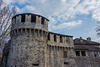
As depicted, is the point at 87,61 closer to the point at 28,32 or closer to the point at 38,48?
the point at 38,48

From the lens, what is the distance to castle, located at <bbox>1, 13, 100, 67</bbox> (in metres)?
17.3

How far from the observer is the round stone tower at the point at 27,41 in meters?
17.1

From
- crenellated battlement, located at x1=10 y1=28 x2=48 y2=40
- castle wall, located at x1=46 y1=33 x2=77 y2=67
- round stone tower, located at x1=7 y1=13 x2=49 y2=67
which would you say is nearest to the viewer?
round stone tower, located at x1=7 y1=13 x2=49 y2=67

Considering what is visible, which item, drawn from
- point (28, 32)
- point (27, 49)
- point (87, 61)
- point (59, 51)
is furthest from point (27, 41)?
point (87, 61)

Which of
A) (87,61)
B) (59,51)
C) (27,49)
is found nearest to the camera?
(27,49)

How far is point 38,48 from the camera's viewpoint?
18.2 meters

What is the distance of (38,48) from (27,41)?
2531 mm

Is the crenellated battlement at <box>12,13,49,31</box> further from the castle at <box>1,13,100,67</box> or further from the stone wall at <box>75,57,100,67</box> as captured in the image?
the stone wall at <box>75,57,100,67</box>

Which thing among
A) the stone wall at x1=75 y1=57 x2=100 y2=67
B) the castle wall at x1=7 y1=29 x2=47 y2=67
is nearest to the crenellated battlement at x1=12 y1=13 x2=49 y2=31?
the castle wall at x1=7 y1=29 x2=47 y2=67

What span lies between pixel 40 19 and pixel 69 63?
13740mm

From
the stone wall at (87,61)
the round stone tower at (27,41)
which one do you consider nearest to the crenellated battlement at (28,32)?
the round stone tower at (27,41)

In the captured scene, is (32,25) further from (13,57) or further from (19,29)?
(13,57)

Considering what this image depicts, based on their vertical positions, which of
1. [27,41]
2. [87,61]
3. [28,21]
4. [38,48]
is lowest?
[87,61]

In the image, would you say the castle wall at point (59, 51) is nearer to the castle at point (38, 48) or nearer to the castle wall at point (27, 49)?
the castle at point (38, 48)
